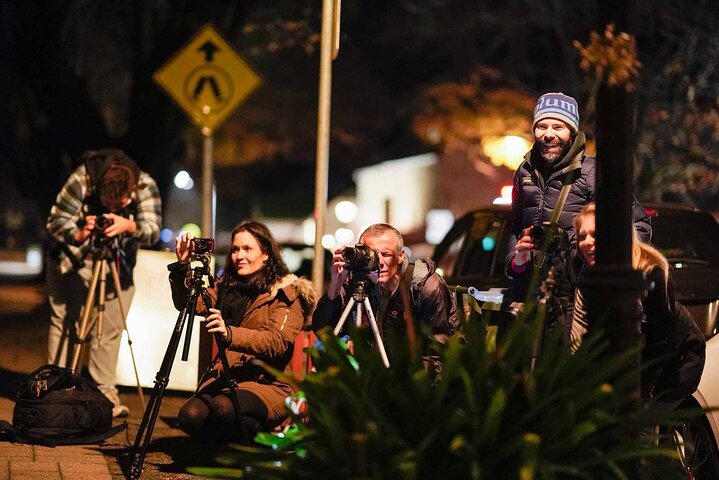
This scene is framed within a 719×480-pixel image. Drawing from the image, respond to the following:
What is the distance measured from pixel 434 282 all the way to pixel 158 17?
57.4 feet

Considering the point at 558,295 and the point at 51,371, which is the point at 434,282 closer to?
the point at 558,295

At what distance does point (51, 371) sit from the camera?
950 cm

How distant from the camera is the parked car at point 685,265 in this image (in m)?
8.13

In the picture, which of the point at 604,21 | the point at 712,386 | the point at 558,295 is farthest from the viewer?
the point at 712,386

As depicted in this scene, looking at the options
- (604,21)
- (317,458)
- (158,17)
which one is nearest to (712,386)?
(604,21)

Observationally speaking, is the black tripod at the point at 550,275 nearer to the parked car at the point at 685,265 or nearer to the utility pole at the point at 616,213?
the utility pole at the point at 616,213

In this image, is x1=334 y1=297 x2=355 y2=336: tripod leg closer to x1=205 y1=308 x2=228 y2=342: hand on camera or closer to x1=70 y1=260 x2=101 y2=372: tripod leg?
x1=205 y1=308 x2=228 y2=342: hand on camera

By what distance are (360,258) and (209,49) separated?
17.8 feet

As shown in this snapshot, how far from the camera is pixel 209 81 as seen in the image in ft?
42.5

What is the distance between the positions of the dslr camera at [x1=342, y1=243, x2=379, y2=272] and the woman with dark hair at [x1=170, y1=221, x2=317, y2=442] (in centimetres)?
84

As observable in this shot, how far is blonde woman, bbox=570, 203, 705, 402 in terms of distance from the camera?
712 centimetres

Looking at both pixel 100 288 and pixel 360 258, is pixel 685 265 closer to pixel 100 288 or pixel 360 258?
pixel 360 258

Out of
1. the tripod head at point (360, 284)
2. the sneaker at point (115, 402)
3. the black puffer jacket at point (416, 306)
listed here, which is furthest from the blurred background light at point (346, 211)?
the tripod head at point (360, 284)

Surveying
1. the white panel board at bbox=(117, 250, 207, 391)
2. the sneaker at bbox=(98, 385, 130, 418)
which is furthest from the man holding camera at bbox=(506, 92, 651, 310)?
the white panel board at bbox=(117, 250, 207, 391)
